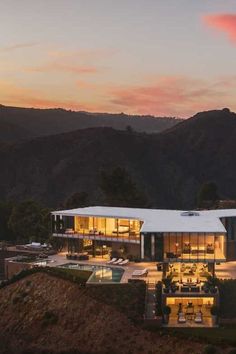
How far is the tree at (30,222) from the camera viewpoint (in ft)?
194

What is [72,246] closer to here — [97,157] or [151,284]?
[151,284]

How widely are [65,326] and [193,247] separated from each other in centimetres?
995

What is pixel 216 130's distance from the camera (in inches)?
6727

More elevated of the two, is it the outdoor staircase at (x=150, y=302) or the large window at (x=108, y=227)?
the large window at (x=108, y=227)

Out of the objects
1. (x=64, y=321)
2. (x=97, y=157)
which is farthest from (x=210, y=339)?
(x=97, y=157)

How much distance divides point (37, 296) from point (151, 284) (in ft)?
25.0

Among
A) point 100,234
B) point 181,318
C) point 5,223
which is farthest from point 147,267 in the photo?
point 5,223

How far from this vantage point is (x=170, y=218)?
45.9 metres

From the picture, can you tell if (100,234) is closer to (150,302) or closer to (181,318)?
(150,302)

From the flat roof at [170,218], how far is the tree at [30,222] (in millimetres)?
9138

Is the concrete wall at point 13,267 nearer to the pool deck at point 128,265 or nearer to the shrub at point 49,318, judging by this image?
the pool deck at point 128,265

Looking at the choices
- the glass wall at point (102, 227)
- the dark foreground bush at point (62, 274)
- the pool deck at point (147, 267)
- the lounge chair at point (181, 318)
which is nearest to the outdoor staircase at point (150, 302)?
the pool deck at point (147, 267)

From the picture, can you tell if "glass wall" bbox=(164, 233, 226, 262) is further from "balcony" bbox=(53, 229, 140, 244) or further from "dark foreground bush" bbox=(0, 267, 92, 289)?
"dark foreground bush" bbox=(0, 267, 92, 289)

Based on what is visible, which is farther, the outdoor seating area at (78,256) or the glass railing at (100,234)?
the glass railing at (100,234)
